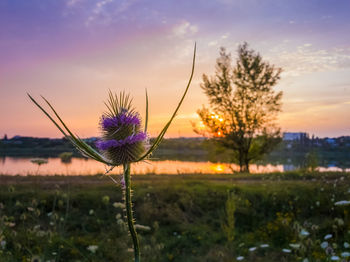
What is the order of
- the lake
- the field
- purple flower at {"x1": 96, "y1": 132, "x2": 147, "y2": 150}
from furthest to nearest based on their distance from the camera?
1. the lake
2. the field
3. purple flower at {"x1": 96, "y1": 132, "x2": 147, "y2": 150}

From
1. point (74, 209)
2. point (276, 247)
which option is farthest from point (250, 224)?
point (74, 209)

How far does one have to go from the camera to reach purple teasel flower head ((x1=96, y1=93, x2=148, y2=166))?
6.56 feet

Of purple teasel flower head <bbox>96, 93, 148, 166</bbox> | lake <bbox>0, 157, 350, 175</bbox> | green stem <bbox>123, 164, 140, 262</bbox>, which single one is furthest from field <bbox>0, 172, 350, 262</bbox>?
green stem <bbox>123, 164, 140, 262</bbox>

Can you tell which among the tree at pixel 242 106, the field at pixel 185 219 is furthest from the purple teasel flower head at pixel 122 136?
the tree at pixel 242 106

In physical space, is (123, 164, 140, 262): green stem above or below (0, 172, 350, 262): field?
above

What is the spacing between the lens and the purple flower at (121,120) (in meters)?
2.09

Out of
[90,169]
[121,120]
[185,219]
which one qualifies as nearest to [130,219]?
[121,120]

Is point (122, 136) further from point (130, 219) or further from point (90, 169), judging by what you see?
point (90, 169)

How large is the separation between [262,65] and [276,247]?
17968mm

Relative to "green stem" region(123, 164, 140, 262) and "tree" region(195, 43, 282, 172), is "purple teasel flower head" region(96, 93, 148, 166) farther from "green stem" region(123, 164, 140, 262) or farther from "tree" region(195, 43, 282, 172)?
"tree" region(195, 43, 282, 172)

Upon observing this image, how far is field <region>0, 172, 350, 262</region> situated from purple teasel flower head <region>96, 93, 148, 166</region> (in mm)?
4791

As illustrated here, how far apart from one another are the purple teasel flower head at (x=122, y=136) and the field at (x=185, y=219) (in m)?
4.79

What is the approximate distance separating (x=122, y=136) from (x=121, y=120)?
0.11 meters

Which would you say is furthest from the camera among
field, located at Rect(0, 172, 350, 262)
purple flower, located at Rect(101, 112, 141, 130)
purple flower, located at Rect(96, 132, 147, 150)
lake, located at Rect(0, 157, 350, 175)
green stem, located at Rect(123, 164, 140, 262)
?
lake, located at Rect(0, 157, 350, 175)
